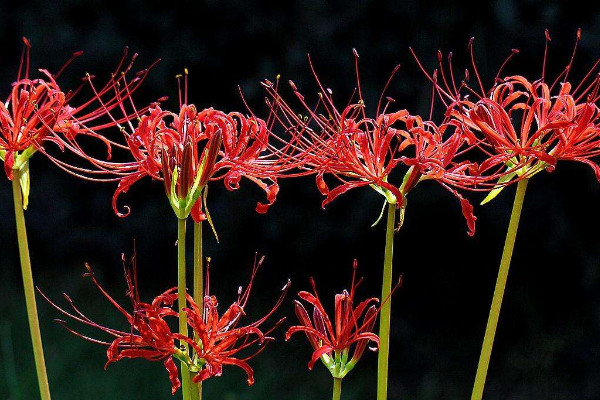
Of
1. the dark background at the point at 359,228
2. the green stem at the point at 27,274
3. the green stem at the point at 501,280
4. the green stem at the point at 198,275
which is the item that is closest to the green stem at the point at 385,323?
the green stem at the point at 501,280

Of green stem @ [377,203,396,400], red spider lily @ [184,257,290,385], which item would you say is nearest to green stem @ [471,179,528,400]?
green stem @ [377,203,396,400]

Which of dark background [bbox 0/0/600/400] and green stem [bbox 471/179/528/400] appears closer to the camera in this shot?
green stem [bbox 471/179/528/400]

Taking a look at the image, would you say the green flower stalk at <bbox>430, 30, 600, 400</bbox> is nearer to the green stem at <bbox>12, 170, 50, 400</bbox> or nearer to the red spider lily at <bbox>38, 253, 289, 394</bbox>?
the red spider lily at <bbox>38, 253, 289, 394</bbox>

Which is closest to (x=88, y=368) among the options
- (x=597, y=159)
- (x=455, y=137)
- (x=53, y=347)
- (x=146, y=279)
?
(x=53, y=347)

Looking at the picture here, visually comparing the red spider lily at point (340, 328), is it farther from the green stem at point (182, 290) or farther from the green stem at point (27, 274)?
the green stem at point (27, 274)

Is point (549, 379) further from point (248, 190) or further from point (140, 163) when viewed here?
point (140, 163)

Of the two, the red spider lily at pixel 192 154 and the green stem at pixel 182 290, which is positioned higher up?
the red spider lily at pixel 192 154

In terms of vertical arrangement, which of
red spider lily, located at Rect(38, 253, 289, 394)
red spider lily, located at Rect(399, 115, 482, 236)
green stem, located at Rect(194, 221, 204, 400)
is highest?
red spider lily, located at Rect(399, 115, 482, 236)

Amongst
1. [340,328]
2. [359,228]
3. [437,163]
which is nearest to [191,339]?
[340,328]
